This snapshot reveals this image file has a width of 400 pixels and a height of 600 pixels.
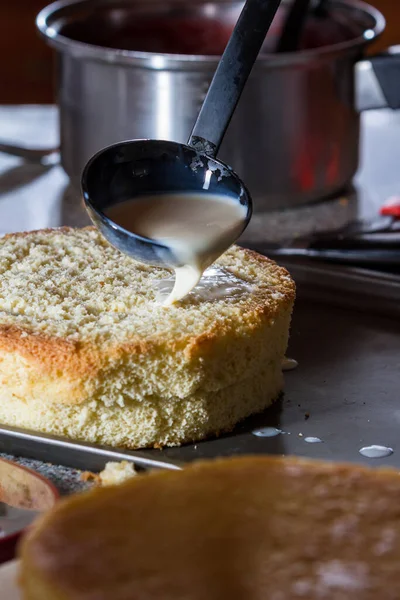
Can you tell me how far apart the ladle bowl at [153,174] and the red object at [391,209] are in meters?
0.77

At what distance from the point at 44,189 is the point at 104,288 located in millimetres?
1031

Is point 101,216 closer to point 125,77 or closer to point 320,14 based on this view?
point 125,77

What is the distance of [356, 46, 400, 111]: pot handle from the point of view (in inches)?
79.0

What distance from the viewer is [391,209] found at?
2086 mm

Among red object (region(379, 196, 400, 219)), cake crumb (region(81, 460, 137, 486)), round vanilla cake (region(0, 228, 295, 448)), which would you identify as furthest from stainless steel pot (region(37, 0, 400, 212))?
cake crumb (region(81, 460, 137, 486))

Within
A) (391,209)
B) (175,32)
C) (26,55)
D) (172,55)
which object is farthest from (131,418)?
(26,55)

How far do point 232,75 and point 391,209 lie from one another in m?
0.77

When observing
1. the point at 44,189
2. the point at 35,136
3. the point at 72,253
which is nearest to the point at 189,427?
the point at 72,253

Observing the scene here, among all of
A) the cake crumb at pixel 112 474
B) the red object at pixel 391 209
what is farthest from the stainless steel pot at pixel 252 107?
the cake crumb at pixel 112 474

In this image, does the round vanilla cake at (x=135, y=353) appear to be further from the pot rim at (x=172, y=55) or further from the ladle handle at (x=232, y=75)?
the pot rim at (x=172, y=55)

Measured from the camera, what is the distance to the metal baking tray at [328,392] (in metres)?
1.15

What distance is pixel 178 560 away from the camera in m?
0.70

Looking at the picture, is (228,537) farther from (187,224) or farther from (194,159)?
(194,159)

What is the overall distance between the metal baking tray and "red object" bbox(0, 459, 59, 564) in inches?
4.4
